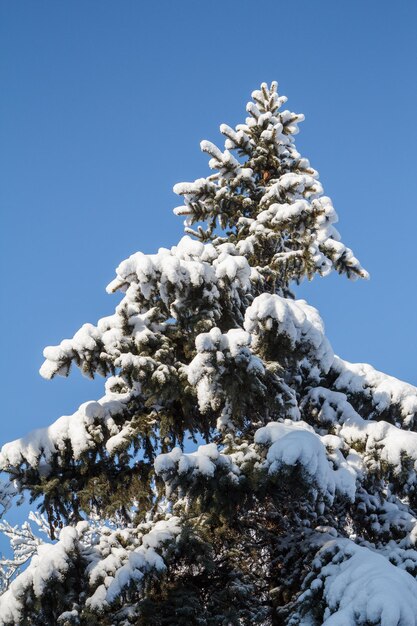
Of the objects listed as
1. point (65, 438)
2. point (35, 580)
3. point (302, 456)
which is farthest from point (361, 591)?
point (65, 438)

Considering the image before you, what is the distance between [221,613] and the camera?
6215 millimetres

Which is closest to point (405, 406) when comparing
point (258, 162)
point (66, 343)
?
point (66, 343)

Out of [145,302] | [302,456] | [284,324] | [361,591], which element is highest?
[145,302]

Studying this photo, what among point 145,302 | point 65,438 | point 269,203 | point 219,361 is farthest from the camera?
point 269,203

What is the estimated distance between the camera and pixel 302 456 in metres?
5.34

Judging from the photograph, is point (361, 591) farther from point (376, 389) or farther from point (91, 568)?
point (376, 389)

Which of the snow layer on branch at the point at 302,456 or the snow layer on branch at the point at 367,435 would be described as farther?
the snow layer on branch at the point at 367,435

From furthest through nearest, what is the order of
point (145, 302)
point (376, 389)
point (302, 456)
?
1. point (376, 389)
2. point (145, 302)
3. point (302, 456)

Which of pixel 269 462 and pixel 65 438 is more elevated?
pixel 65 438

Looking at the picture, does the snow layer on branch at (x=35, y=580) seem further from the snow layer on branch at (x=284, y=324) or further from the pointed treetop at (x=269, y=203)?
the pointed treetop at (x=269, y=203)

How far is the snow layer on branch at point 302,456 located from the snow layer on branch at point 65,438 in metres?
2.23

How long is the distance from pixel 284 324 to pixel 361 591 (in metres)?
2.99

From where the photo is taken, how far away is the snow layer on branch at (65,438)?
7016 mm

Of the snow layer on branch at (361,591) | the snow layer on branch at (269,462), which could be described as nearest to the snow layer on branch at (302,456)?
the snow layer on branch at (269,462)
